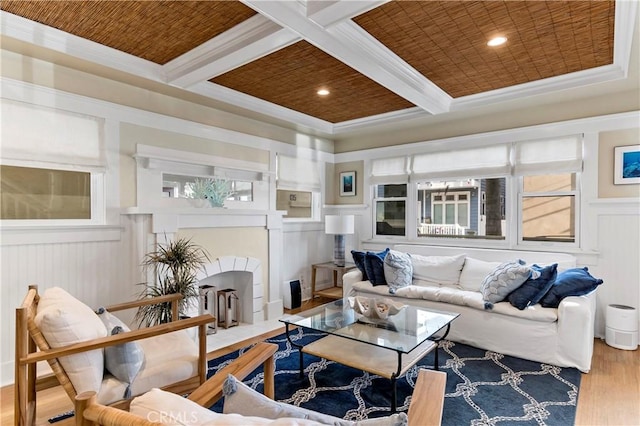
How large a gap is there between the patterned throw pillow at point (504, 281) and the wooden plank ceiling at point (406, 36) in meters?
1.78

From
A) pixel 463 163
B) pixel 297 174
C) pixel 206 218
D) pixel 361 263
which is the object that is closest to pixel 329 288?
pixel 361 263

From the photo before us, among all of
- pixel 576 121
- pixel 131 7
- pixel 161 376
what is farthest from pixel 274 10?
pixel 576 121

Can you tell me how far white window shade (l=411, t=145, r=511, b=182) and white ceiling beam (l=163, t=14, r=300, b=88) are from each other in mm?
2949

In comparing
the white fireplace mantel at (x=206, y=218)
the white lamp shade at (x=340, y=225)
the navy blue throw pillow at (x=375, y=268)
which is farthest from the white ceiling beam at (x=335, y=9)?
the white lamp shade at (x=340, y=225)

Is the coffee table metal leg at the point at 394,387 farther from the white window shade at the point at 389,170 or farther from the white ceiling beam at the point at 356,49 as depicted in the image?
the white window shade at the point at 389,170

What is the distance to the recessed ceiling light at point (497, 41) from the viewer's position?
8.42 feet

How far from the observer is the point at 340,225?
16.4 feet

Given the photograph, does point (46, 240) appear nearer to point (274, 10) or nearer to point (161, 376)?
point (161, 376)

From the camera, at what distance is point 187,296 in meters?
3.13

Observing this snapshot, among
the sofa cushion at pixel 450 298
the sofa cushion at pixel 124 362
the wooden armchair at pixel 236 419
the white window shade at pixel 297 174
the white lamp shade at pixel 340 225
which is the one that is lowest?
the sofa cushion at pixel 450 298

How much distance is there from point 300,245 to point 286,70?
8.94ft

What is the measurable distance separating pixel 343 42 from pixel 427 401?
7.35ft

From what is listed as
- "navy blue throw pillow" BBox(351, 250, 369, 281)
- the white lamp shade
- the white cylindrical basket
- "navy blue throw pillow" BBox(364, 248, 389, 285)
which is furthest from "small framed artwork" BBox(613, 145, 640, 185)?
the white lamp shade

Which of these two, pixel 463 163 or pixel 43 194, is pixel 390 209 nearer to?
pixel 463 163
